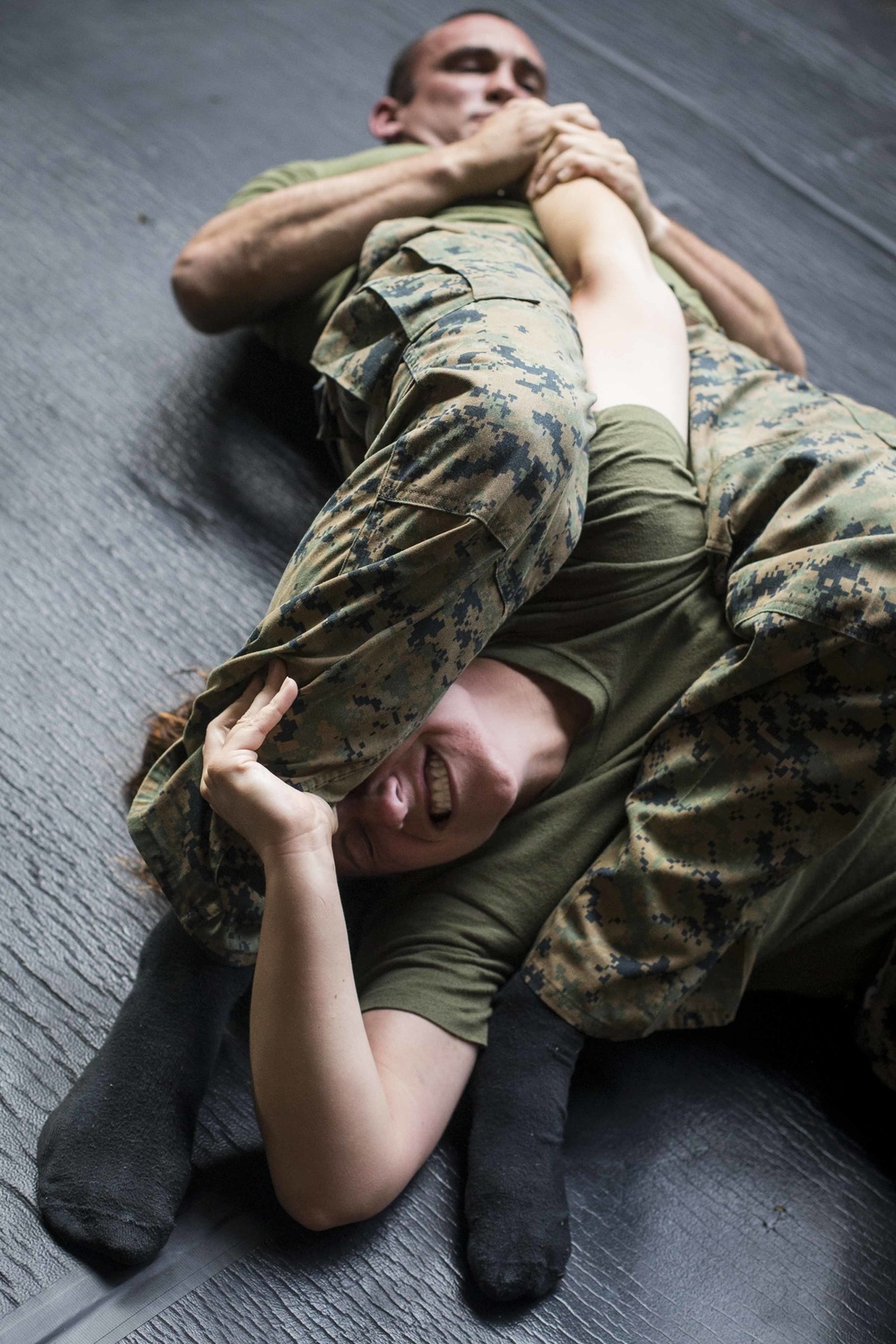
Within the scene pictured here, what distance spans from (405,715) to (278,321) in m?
0.79

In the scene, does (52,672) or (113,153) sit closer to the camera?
(52,672)

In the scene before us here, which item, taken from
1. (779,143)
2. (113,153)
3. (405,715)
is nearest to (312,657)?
(405,715)

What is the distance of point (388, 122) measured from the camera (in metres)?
1.68

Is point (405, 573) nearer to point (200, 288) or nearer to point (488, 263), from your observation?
point (488, 263)

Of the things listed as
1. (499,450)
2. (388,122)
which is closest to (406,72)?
(388,122)

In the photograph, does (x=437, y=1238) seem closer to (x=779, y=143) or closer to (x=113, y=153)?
(x=113, y=153)

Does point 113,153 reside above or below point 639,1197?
above

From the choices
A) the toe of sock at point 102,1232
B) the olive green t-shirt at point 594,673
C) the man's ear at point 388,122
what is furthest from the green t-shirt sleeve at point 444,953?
the man's ear at point 388,122

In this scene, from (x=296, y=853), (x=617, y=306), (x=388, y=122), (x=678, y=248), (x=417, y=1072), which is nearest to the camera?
(x=296, y=853)

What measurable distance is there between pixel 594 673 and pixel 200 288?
76cm

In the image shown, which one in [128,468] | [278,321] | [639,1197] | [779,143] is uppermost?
[779,143]

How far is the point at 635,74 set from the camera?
2.19m

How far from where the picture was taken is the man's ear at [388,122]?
1661 millimetres

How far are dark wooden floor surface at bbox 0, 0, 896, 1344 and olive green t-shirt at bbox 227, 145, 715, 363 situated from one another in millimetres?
104
